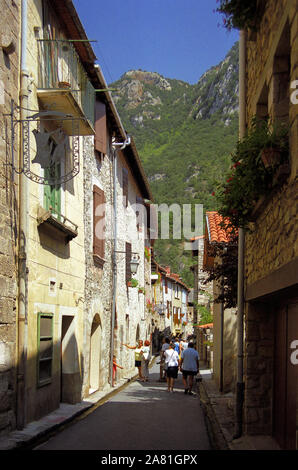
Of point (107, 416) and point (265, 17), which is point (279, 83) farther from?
point (107, 416)

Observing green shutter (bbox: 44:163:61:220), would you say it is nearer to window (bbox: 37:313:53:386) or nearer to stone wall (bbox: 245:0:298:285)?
window (bbox: 37:313:53:386)

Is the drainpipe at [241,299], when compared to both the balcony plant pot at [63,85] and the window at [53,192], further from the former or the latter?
the window at [53,192]

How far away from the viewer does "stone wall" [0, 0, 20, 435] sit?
8.55 metres

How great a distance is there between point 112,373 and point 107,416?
6035 mm

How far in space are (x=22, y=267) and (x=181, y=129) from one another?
303 ft

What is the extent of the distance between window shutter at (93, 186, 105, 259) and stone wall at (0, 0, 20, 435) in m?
6.25

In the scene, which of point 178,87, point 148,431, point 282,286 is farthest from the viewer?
point 178,87

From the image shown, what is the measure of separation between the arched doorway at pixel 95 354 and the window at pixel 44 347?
4.70 m

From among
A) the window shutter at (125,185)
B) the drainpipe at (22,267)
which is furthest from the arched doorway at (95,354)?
the drainpipe at (22,267)

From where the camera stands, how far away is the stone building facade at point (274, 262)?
5.57m

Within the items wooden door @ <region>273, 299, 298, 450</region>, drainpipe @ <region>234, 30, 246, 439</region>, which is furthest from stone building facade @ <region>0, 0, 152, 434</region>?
wooden door @ <region>273, 299, 298, 450</region>

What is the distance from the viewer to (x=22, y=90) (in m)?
9.46

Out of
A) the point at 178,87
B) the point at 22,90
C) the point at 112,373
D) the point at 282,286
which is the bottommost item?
the point at 112,373
